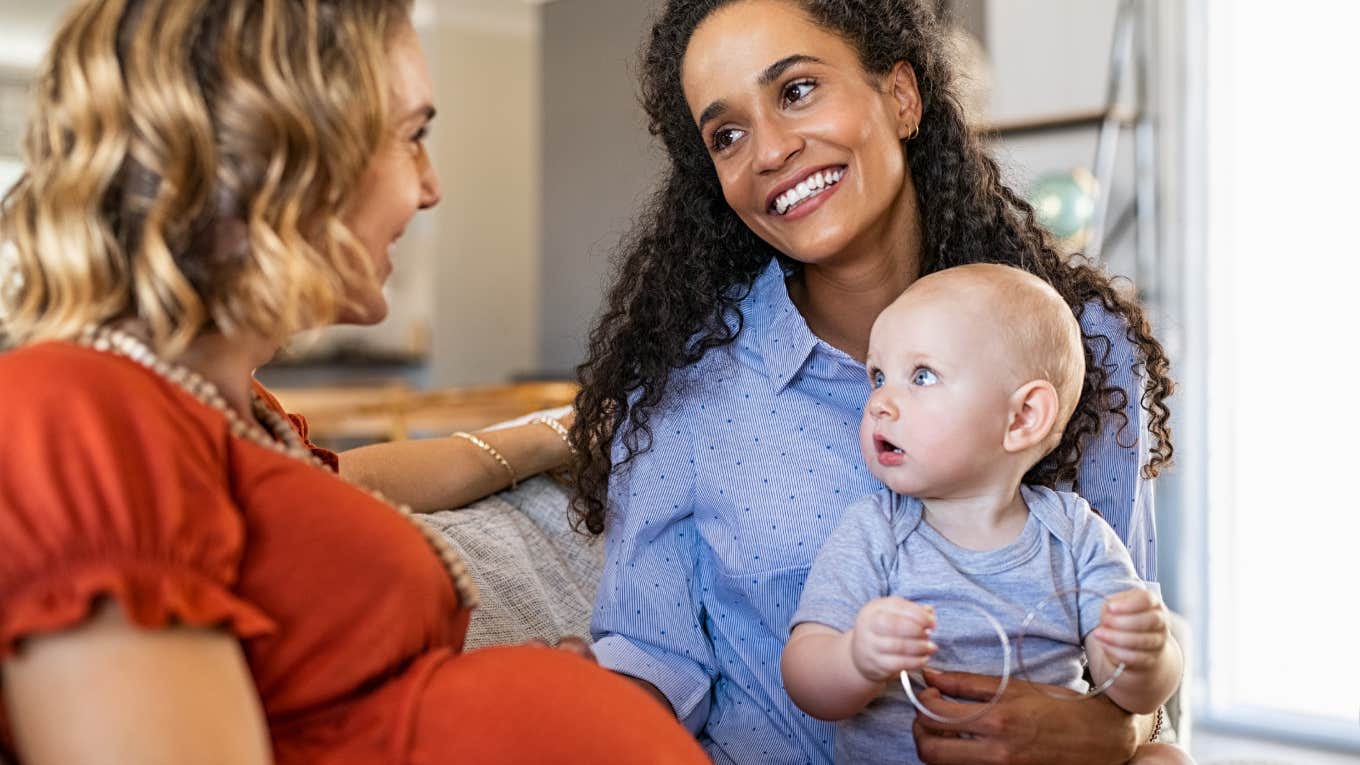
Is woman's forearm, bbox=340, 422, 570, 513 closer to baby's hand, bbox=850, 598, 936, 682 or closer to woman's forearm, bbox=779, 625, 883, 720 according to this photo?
woman's forearm, bbox=779, 625, 883, 720

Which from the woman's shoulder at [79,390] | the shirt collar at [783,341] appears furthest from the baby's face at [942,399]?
the woman's shoulder at [79,390]

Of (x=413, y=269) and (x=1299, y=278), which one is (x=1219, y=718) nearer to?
(x=1299, y=278)

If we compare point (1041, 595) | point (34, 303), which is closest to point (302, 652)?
point (34, 303)

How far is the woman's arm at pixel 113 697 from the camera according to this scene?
2.51 ft

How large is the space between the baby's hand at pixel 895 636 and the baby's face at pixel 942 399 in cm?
22

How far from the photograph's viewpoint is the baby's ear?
1.40m

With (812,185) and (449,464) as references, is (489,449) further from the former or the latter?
(812,185)

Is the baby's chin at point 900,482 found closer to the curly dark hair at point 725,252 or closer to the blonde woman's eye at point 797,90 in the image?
the curly dark hair at point 725,252

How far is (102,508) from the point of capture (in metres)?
0.79

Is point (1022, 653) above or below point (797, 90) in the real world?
below

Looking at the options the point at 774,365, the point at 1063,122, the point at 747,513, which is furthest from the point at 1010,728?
the point at 1063,122

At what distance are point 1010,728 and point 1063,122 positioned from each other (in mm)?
3457

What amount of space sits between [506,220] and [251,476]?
8.02 meters

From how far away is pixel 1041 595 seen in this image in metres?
1.37
